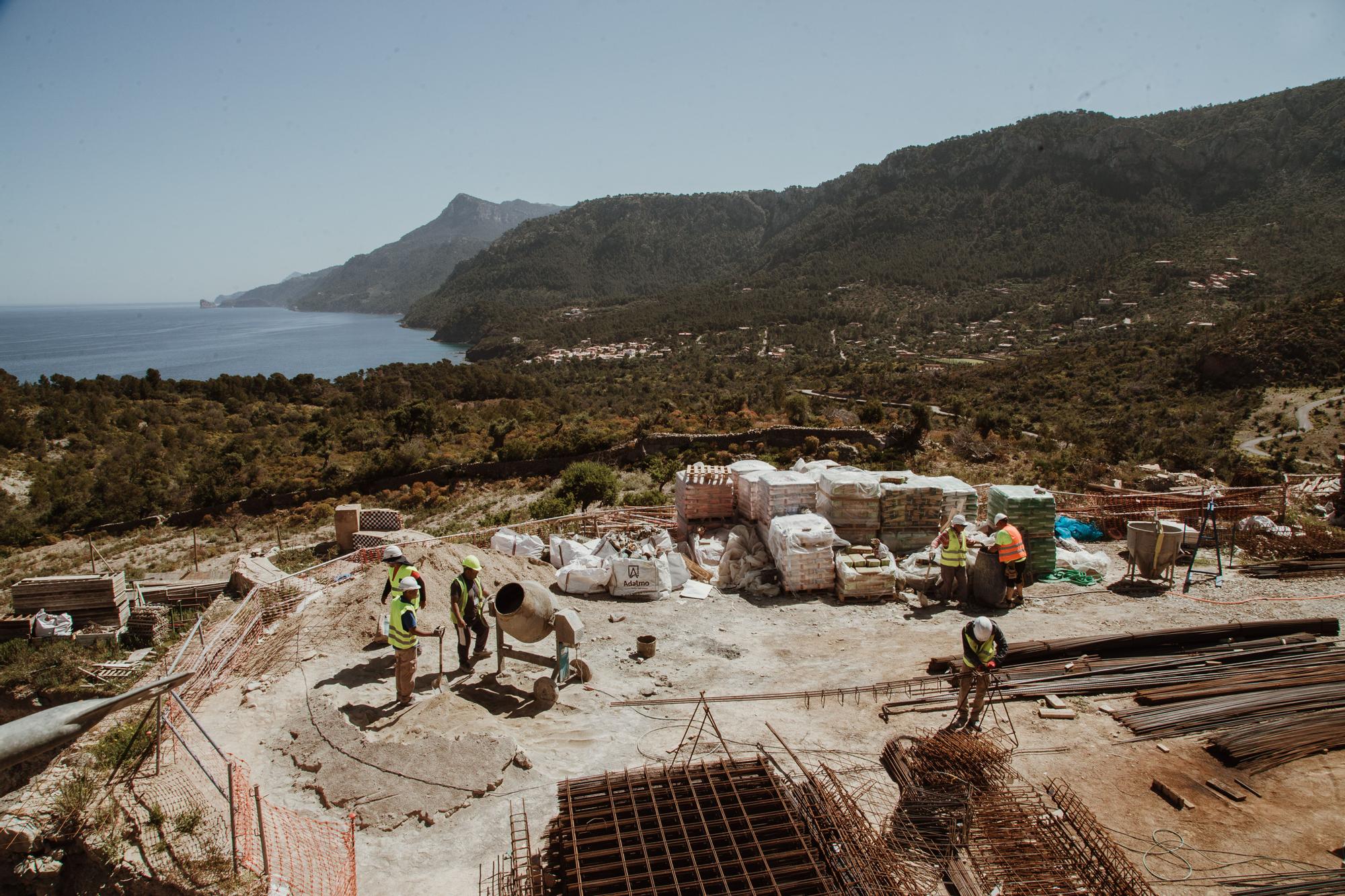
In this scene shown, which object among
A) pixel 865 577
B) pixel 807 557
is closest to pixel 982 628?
pixel 865 577

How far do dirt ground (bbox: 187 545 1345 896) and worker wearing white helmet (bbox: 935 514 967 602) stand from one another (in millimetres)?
396

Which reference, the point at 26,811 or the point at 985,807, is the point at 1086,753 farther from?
the point at 26,811

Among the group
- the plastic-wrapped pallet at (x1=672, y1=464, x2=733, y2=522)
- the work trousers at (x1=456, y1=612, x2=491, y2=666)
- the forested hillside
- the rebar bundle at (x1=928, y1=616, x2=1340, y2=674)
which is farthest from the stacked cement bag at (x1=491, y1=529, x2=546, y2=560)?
the forested hillside

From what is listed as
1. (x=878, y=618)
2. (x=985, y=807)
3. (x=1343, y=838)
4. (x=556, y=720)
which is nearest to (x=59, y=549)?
(x=556, y=720)

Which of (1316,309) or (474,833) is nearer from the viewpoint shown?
(474,833)

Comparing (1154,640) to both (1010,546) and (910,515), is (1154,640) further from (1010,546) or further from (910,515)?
(910,515)

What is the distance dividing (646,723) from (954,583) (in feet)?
18.1

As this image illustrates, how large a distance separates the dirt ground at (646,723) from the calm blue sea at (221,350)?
76.5 m

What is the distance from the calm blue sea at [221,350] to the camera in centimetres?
8719

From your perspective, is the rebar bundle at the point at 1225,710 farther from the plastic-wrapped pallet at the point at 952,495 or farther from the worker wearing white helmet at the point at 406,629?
the worker wearing white helmet at the point at 406,629

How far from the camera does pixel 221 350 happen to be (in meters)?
115

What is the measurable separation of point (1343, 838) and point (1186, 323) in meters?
51.2

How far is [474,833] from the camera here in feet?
18.5

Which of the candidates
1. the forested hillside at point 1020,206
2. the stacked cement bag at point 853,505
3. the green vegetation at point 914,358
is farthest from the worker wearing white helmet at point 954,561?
the forested hillside at point 1020,206
